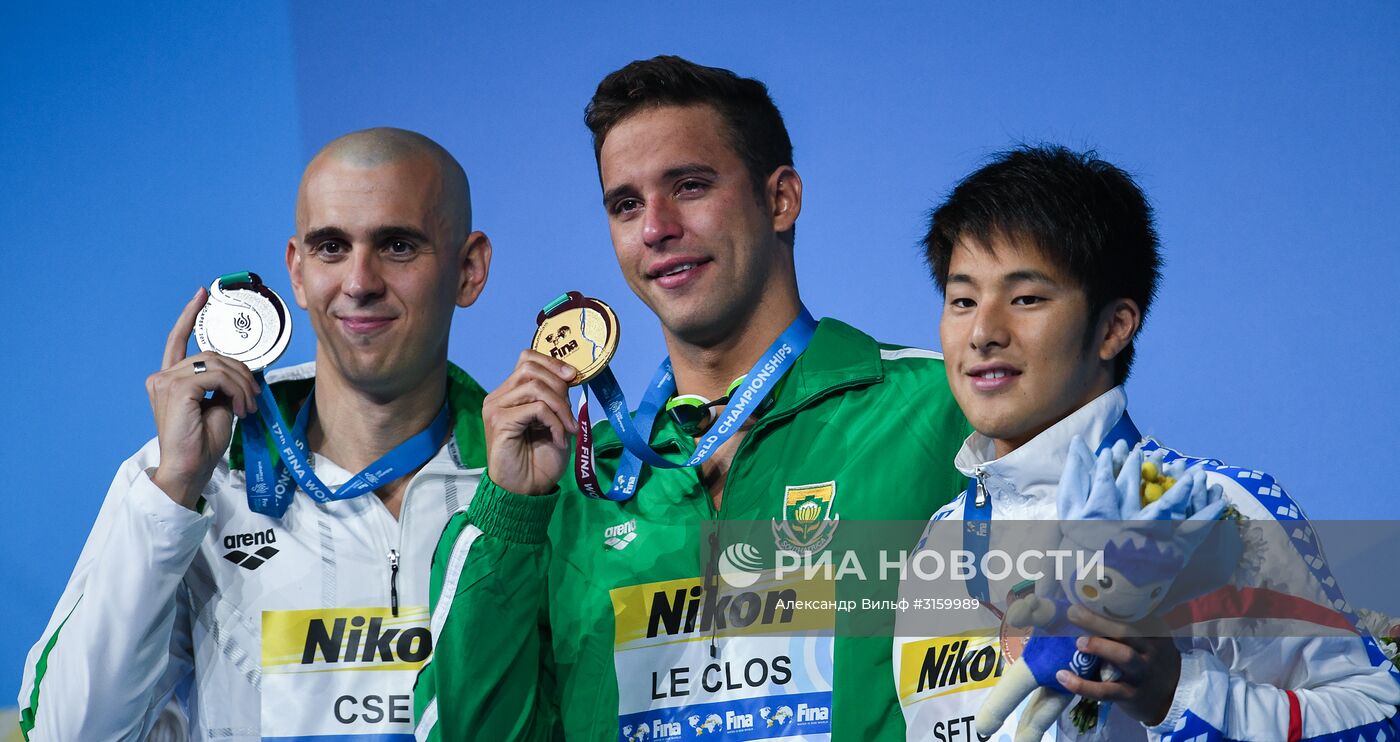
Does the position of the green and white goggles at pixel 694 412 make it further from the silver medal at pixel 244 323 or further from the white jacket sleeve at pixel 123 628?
the white jacket sleeve at pixel 123 628

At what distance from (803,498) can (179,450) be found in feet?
3.52

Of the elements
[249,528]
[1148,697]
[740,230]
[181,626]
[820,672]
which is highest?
[740,230]

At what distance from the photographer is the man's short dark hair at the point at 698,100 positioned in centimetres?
255

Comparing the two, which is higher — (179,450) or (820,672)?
(179,450)

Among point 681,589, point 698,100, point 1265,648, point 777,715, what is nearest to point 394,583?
point 681,589

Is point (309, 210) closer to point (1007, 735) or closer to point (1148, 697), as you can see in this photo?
point (1007, 735)

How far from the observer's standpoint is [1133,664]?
1574 mm

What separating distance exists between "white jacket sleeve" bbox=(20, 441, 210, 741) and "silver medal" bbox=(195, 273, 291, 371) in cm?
29

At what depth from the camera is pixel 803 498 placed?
7.72 feet

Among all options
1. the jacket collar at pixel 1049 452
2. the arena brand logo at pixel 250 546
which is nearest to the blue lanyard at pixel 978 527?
the jacket collar at pixel 1049 452

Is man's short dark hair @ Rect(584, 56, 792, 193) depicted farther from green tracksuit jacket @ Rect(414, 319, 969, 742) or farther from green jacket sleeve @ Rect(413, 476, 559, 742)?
green jacket sleeve @ Rect(413, 476, 559, 742)

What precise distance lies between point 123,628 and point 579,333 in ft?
3.00

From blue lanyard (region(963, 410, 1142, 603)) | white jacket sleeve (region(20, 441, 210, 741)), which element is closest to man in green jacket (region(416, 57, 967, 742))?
blue lanyard (region(963, 410, 1142, 603))

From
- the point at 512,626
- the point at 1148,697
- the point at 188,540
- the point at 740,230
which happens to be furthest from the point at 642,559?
the point at 1148,697
